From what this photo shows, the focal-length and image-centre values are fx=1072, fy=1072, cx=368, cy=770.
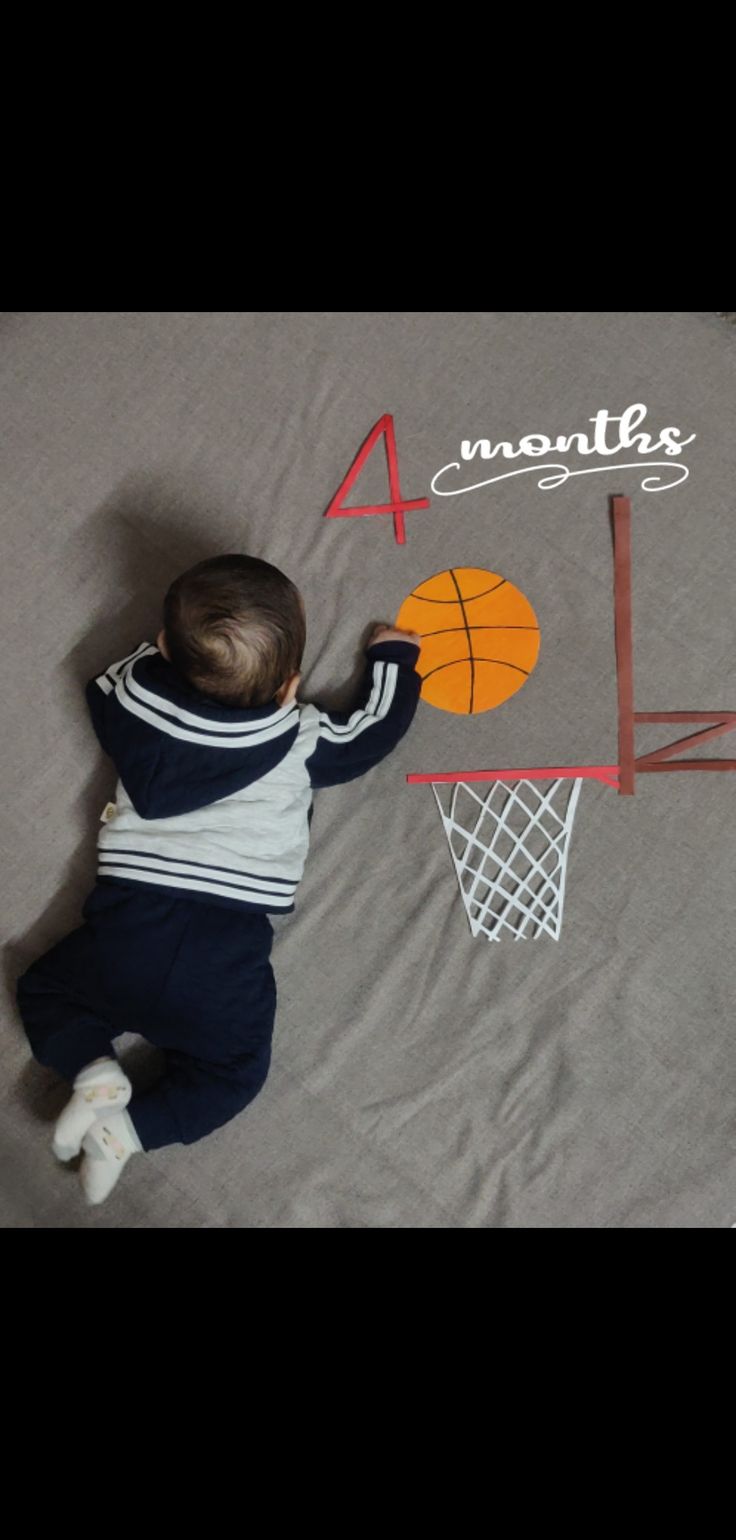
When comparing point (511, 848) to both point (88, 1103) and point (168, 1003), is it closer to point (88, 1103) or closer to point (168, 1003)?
point (168, 1003)

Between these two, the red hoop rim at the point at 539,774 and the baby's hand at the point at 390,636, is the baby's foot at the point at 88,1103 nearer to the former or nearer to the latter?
the red hoop rim at the point at 539,774

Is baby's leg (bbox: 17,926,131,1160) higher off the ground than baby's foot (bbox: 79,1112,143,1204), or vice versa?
baby's leg (bbox: 17,926,131,1160)

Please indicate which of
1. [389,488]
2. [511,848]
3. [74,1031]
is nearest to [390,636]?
[389,488]

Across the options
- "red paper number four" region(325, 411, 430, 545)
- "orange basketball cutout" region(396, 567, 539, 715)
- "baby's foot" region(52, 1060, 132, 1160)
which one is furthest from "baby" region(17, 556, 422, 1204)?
"red paper number four" region(325, 411, 430, 545)

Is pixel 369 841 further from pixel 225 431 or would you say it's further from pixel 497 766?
pixel 225 431

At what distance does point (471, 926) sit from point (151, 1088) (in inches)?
19.7

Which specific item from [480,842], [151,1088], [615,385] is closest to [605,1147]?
[480,842]

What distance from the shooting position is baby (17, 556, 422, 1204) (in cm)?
135

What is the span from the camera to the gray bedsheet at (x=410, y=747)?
1.48 meters

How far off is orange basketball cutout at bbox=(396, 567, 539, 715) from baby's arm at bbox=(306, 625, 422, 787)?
30 millimetres

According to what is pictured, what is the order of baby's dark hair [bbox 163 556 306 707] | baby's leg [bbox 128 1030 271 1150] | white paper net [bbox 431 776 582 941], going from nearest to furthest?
1. baby's dark hair [bbox 163 556 306 707]
2. baby's leg [bbox 128 1030 271 1150]
3. white paper net [bbox 431 776 582 941]

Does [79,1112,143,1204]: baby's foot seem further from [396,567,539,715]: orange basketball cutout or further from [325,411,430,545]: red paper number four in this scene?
[325,411,430,545]: red paper number four

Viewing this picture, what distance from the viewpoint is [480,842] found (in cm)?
154

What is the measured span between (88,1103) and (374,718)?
639mm
